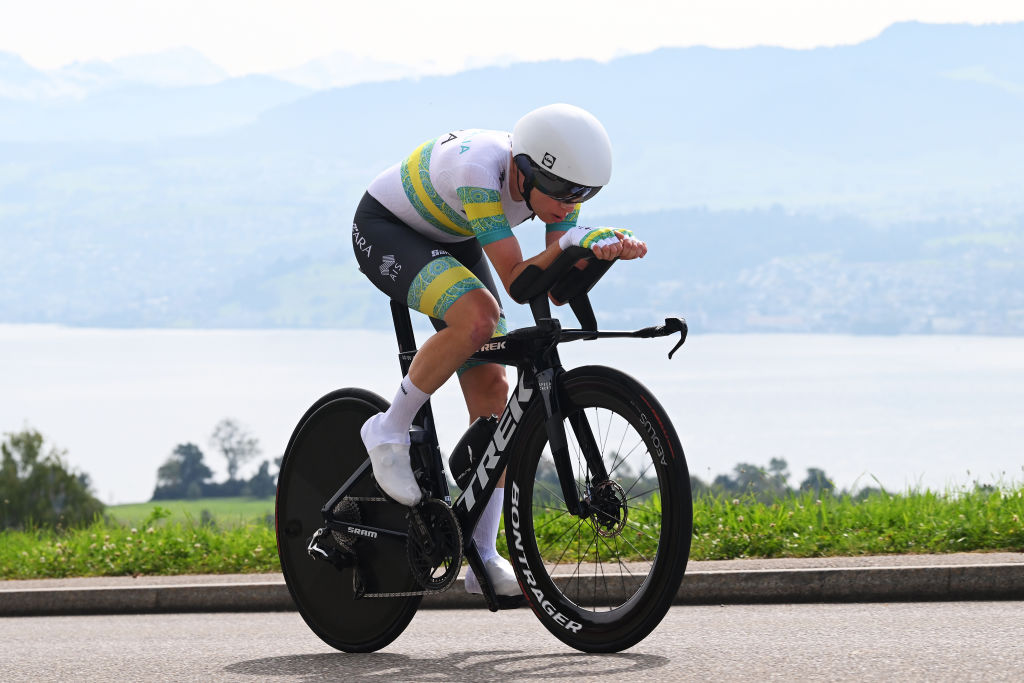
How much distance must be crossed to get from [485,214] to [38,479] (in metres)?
63.4

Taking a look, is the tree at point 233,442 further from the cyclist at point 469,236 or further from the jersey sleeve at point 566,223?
the jersey sleeve at point 566,223

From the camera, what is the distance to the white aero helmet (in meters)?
3.95

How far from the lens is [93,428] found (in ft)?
626

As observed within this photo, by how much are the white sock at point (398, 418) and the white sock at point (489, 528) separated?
388 mm

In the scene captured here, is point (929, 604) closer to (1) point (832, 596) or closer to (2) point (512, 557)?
(1) point (832, 596)

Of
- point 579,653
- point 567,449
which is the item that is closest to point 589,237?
point 567,449

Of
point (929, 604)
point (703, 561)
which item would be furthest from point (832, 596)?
point (703, 561)

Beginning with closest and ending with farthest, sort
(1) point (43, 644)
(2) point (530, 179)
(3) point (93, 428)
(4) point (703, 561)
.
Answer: (2) point (530, 179) → (1) point (43, 644) → (4) point (703, 561) → (3) point (93, 428)

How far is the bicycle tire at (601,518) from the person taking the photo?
3.61 metres

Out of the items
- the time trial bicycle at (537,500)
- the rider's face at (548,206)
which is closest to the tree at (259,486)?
the time trial bicycle at (537,500)

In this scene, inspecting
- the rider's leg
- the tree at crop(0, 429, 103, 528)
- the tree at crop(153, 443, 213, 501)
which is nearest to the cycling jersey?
the rider's leg

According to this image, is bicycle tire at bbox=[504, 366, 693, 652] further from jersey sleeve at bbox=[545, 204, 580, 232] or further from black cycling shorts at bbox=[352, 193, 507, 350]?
jersey sleeve at bbox=[545, 204, 580, 232]

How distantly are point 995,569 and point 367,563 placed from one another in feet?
9.49

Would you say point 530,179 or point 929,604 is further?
point 929,604
